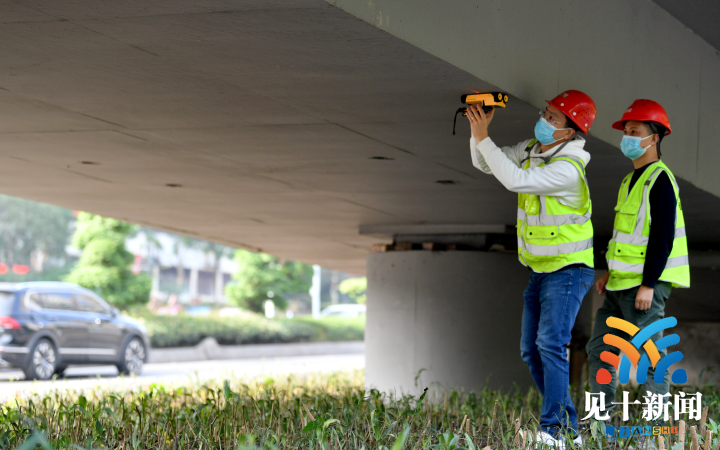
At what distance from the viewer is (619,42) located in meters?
5.26

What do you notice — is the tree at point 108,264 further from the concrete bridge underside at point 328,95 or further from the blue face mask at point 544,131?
the blue face mask at point 544,131

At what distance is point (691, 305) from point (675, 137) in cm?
510

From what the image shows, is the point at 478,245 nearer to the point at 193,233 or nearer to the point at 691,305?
the point at 691,305

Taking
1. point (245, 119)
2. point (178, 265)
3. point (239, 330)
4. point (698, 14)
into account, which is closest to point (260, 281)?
point (239, 330)

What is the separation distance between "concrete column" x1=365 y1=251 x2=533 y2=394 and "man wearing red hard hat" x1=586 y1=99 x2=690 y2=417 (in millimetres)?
3205

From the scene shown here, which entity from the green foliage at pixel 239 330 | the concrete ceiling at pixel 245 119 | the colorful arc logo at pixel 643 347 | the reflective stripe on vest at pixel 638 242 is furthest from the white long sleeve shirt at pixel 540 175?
the green foliage at pixel 239 330

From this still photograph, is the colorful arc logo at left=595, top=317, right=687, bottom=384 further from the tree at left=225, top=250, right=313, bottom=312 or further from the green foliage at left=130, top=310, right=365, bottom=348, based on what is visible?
the tree at left=225, top=250, right=313, bottom=312

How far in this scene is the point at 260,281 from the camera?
31.9 meters

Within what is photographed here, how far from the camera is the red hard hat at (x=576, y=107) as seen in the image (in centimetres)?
419

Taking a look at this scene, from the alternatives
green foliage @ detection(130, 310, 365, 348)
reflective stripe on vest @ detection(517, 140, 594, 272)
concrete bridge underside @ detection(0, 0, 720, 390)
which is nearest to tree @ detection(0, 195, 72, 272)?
green foliage @ detection(130, 310, 365, 348)

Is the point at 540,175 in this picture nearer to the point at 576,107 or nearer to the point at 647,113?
the point at 576,107

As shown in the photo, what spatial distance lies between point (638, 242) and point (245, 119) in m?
2.45

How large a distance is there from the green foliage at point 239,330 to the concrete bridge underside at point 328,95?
40.6 feet

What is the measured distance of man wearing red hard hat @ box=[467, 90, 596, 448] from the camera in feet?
13.6
